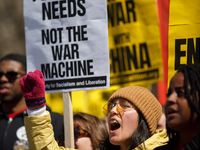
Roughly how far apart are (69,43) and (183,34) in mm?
1039

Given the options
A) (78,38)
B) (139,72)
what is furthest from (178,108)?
(139,72)

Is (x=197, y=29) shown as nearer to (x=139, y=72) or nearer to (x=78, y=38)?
(x=78, y=38)

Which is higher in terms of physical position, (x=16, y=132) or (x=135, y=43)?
(x=135, y=43)

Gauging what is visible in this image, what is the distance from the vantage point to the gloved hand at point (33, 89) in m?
2.05

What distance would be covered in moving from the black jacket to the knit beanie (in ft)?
3.34

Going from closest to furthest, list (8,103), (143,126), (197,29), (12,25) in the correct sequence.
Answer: (143,126) → (197,29) → (8,103) → (12,25)

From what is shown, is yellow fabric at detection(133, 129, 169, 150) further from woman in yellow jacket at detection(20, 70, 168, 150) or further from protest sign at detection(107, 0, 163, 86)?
protest sign at detection(107, 0, 163, 86)

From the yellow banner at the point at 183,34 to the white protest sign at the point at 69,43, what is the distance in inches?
23.2

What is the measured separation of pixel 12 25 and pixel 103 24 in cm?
1166

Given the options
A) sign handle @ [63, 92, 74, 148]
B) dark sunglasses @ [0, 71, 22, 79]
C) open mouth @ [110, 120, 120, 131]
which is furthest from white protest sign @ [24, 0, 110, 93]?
dark sunglasses @ [0, 71, 22, 79]

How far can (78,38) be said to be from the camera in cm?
281

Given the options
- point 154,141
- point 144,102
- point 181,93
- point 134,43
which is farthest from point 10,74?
point 181,93

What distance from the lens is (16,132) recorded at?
350 cm

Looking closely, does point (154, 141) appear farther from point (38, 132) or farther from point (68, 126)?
point (38, 132)
